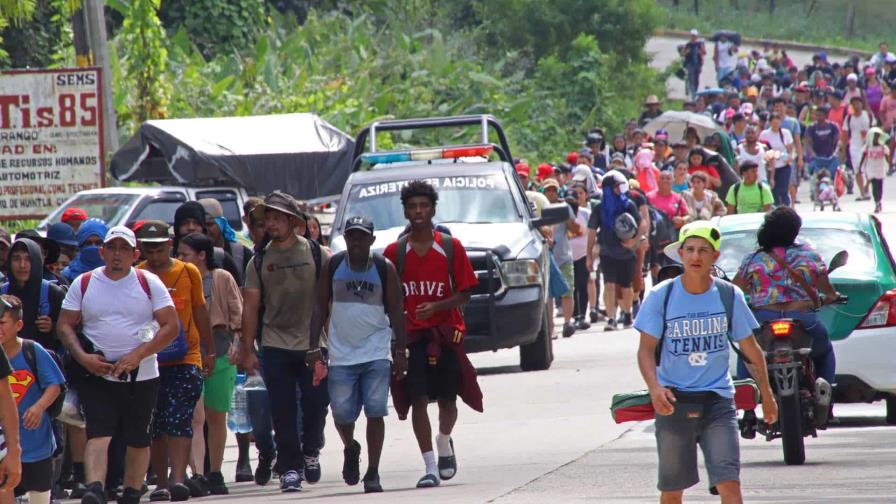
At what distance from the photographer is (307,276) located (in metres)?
11.5

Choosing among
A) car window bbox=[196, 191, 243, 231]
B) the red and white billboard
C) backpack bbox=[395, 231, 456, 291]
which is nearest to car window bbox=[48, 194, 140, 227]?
the red and white billboard

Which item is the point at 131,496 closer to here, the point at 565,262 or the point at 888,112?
the point at 565,262

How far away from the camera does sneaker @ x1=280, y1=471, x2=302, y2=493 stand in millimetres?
11188

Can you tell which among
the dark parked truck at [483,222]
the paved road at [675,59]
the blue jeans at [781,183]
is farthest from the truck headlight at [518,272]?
the paved road at [675,59]

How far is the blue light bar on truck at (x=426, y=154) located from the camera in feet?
59.1

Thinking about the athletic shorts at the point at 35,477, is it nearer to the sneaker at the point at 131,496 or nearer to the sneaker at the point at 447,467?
the sneaker at the point at 131,496

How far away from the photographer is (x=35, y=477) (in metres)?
8.64

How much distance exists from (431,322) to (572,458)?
1.38m

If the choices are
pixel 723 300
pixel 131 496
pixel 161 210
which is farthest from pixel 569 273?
pixel 723 300

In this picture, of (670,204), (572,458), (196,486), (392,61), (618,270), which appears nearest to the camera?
(196,486)

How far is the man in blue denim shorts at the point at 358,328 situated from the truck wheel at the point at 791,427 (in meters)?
2.26

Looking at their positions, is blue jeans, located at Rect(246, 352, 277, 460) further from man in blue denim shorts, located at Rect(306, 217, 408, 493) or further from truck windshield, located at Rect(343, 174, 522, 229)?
truck windshield, located at Rect(343, 174, 522, 229)

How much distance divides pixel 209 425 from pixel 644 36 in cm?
3530

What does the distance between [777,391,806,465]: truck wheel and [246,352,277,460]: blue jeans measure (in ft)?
10.6
